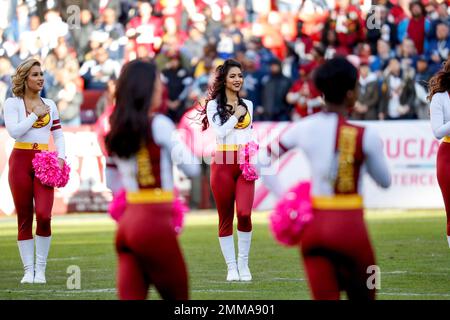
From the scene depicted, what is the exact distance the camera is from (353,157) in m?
6.43

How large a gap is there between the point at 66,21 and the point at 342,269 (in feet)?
59.1

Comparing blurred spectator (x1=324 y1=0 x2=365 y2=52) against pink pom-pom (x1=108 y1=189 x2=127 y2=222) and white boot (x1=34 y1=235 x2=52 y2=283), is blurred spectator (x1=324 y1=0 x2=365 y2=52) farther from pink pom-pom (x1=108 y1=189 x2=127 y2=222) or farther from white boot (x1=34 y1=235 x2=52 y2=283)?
pink pom-pom (x1=108 y1=189 x2=127 y2=222)

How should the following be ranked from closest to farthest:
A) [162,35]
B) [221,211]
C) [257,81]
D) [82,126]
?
[221,211], [82,126], [257,81], [162,35]

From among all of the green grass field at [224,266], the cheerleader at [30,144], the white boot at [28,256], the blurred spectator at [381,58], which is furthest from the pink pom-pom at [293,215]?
the blurred spectator at [381,58]

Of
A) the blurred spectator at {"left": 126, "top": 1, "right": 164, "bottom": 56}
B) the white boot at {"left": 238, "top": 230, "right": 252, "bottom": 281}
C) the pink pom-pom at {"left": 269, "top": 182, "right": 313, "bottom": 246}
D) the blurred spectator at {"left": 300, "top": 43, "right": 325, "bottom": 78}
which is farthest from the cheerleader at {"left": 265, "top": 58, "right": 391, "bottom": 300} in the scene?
the blurred spectator at {"left": 126, "top": 1, "right": 164, "bottom": 56}

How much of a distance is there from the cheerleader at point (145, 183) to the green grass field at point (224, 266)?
3507mm

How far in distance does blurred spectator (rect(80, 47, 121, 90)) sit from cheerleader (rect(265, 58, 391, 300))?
52.5 ft

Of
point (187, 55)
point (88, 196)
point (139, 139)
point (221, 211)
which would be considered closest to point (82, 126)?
point (88, 196)

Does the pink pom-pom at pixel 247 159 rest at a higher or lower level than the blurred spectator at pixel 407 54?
lower

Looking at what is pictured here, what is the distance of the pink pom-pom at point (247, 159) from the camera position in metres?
10.7

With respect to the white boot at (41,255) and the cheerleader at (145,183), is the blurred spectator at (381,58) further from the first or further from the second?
the cheerleader at (145,183)

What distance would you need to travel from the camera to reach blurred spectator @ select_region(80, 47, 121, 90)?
882 inches
